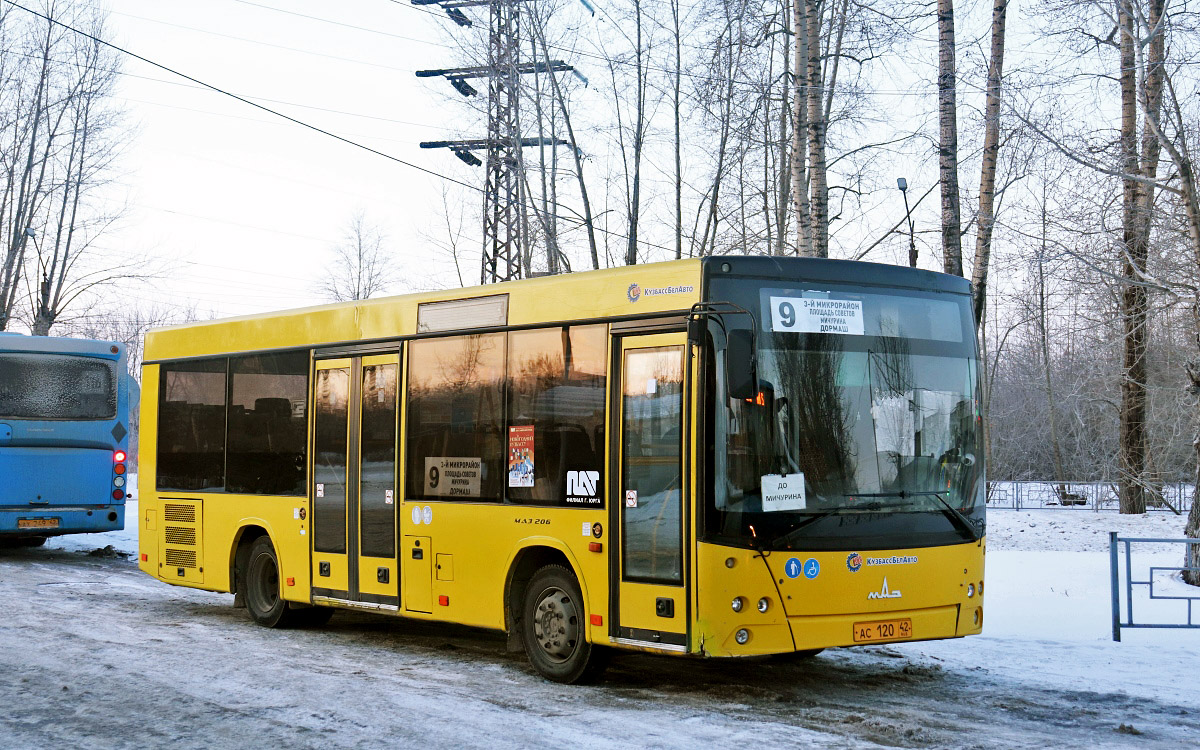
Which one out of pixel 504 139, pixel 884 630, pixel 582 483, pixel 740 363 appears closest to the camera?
pixel 740 363

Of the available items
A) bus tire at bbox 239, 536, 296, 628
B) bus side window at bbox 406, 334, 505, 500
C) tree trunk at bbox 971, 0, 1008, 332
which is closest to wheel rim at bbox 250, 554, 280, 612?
bus tire at bbox 239, 536, 296, 628

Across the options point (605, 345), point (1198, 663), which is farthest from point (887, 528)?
point (1198, 663)

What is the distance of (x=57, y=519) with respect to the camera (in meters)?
17.8

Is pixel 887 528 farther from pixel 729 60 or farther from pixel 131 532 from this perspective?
pixel 131 532

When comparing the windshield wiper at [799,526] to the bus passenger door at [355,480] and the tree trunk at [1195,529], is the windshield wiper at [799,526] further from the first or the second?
the tree trunk at [1195,529]

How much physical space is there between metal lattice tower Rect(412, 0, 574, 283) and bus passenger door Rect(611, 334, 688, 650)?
21722mm

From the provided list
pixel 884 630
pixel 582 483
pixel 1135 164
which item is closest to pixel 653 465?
pixel 582 483

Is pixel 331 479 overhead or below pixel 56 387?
below

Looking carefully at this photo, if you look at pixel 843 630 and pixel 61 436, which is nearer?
pixel 843 630

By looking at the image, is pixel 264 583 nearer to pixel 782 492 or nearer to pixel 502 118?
pixel 782 492

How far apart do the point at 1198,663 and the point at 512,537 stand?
18.2 feet

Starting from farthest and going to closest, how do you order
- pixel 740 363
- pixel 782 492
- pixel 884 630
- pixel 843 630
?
pixel 884 630 → pixel 843 630 → pixel 782 492 → pixel 740 363

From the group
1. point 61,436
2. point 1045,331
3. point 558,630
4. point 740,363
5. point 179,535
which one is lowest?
point 558,630

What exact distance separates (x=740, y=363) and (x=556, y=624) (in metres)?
2.65
